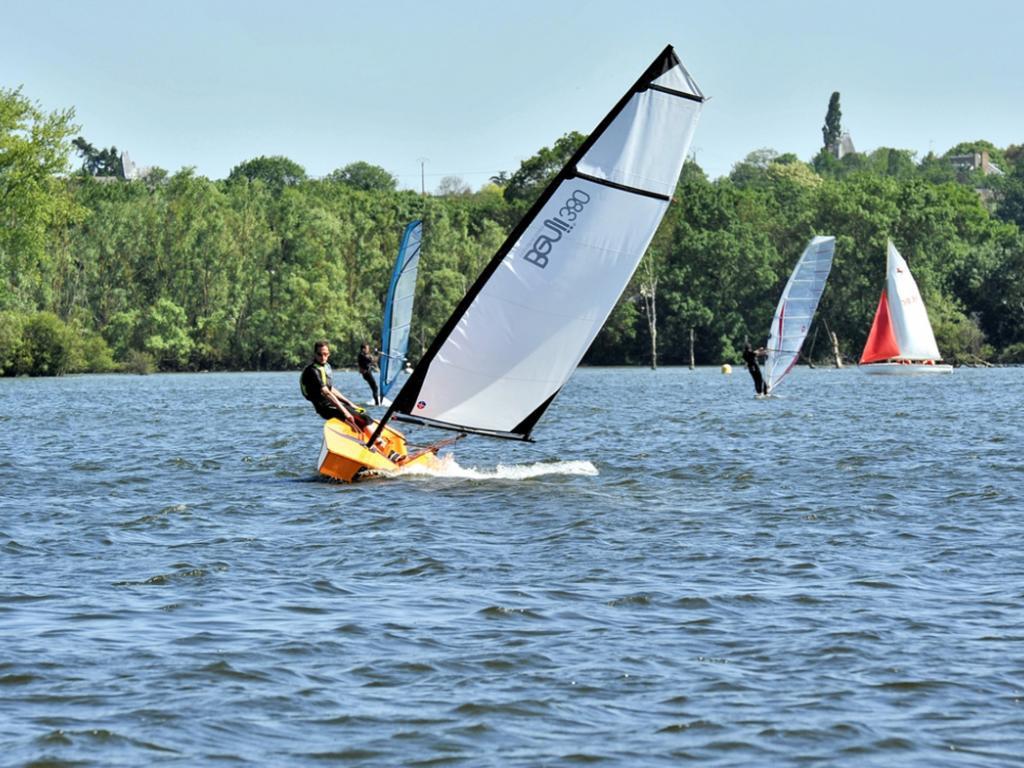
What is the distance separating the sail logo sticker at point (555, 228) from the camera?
64.5 feet

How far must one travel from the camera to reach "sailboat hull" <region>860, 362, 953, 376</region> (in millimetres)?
77750

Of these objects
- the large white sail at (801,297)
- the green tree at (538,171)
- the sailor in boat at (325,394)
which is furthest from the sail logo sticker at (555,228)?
the green tree at (538,171)

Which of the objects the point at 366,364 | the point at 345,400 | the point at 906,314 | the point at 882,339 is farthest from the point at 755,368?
the point at 345,400

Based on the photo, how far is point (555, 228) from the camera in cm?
1983

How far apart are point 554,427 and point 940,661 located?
26017 millimetres

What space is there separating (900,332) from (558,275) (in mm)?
59797

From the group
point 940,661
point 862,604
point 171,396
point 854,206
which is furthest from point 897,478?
point 854,206

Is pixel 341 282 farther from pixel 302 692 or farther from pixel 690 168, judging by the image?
pixel 302 692

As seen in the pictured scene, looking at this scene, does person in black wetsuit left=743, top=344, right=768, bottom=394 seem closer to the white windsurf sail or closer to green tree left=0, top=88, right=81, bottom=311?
the white windsurf sail

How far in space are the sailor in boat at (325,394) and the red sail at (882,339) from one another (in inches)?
2300

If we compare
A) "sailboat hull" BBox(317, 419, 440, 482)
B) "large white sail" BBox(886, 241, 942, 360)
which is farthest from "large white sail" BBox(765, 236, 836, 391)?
"sailboat hull" BBox(317, 419, 440, 482)

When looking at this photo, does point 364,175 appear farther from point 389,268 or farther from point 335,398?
point 335,398

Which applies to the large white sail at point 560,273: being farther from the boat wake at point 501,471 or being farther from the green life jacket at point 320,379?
the boat wake at point 501,471

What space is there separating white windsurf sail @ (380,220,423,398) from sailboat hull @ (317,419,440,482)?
62.5ft
